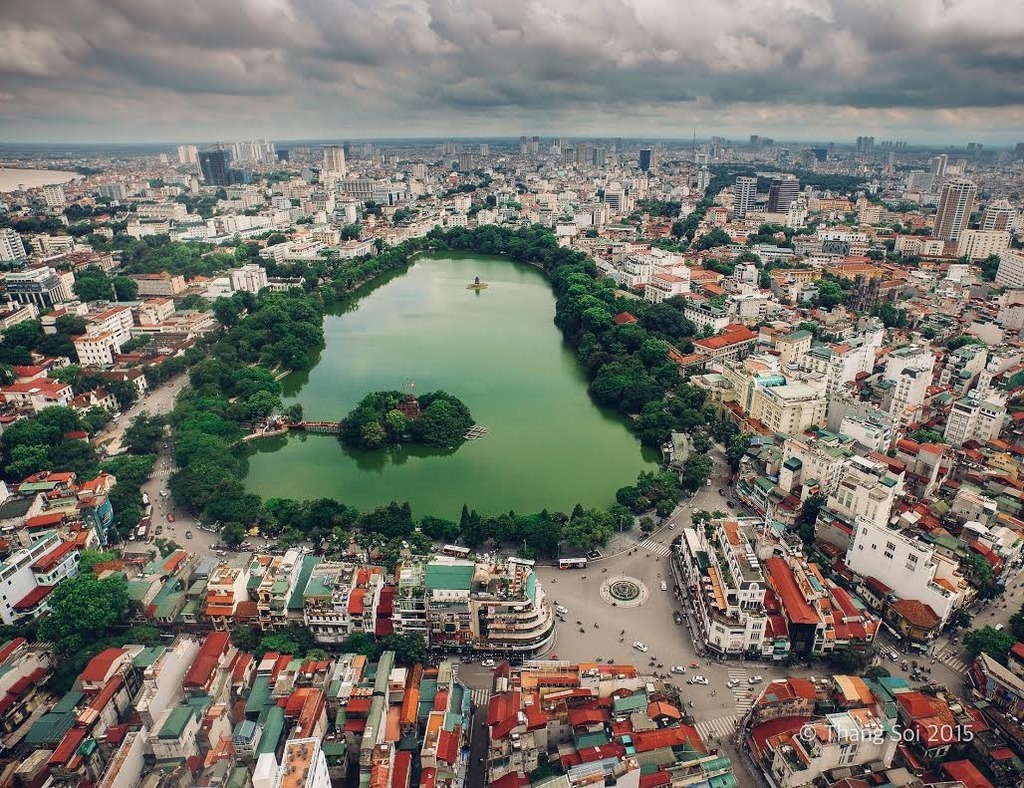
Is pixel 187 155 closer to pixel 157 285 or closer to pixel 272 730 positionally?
pixel 157 285

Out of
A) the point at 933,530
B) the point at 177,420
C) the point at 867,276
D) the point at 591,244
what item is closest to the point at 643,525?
the point at 933,530

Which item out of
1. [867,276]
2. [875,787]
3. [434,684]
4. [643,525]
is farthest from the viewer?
[867,276]

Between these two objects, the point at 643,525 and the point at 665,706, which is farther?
the point at 643,525

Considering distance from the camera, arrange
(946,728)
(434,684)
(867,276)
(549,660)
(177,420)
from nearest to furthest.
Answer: (946,728)
(434,684)
(549,660)
(177,420)
(867,276)

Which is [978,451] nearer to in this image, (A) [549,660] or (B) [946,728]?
(B) [946,728]

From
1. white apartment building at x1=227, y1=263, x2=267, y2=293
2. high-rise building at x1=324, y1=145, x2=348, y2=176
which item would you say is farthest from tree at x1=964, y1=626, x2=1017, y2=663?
Answer: high-rise building at x1=324, y1=145, x2=348, y2=176

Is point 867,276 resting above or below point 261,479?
above
